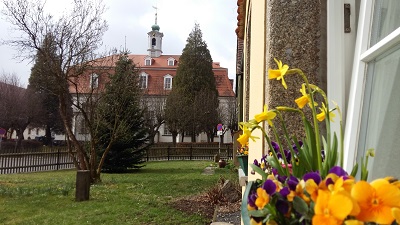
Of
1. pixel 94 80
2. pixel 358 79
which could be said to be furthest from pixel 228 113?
pixel 358 79

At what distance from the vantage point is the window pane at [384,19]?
4.34ft

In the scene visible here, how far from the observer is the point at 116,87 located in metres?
16.8

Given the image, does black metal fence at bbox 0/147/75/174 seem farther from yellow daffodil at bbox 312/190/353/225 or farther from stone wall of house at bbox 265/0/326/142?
yellow daffodil at bbox 312/190/353/225

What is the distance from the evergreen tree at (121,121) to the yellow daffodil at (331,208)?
14226 millimetres

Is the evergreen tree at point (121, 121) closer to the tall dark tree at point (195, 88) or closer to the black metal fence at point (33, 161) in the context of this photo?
the black metal fence at point (33, 161)

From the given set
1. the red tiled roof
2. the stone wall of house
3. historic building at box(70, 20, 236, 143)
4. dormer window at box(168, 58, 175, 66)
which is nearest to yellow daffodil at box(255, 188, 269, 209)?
the stone wall of house

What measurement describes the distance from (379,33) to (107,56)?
14.8m

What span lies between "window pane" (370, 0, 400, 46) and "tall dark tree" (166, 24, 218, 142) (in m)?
39.5

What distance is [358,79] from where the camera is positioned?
1550 mm

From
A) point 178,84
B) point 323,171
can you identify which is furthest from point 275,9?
point 178,84

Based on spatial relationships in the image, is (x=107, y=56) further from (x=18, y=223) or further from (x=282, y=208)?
(x=282, y=208)

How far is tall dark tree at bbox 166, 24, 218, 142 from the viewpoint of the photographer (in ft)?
Answer: 137

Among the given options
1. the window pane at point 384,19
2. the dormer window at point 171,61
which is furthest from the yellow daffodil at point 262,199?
the dormer window at point 171,61

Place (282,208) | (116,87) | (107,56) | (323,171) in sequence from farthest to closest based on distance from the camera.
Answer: (116,87), (107,56), (323,171), (282,208)
